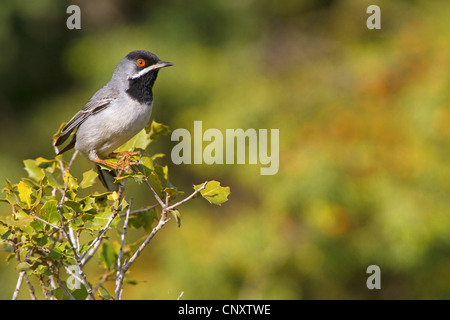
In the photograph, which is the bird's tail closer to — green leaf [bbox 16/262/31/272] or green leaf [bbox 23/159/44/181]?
green leaf [bbox 23/159/44/181]

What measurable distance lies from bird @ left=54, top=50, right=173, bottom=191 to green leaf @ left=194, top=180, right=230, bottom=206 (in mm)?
1022

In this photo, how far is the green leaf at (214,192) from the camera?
8.36 ft

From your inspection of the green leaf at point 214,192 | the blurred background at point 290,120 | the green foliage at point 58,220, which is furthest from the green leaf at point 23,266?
the blurred background at point 290,120

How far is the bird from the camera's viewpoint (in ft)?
11.3

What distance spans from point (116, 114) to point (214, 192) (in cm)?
122

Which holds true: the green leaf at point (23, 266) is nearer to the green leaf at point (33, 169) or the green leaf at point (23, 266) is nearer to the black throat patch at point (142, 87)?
the green leaf at point (33, 169)

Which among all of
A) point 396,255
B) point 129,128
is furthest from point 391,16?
point 129,128

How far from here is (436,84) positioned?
5.63 m

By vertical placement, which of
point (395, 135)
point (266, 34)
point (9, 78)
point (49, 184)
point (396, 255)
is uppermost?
point (266, 34)

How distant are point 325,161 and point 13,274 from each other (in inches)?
156

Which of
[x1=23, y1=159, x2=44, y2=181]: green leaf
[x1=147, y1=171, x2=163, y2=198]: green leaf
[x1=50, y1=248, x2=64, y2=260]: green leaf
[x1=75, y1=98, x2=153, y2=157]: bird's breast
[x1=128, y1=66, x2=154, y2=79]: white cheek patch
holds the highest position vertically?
[x1=128, y1=66, x2=154, y2=79]: white cheek patch

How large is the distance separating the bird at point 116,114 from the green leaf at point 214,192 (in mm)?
1022

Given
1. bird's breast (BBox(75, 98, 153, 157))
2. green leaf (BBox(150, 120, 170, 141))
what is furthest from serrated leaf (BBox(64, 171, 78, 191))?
bird's breast (BBox(75, 98, 153, 157))

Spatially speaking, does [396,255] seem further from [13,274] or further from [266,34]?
[13,274]
